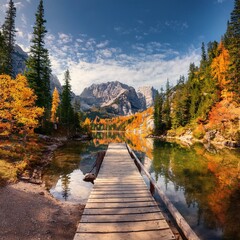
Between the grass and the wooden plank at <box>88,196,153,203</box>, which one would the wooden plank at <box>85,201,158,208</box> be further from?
the grass

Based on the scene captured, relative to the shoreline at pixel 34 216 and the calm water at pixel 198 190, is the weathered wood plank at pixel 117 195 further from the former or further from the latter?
the calm water at pixel 198 190

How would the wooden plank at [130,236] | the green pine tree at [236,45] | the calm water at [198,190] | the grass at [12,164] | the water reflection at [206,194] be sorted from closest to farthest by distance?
1. the wooden plank at [130,236]
2. the water reflection at [206,194]
3. the calm water at [198,190]
4. the grass at [12,164]
5. the green pine tree at [236,45]

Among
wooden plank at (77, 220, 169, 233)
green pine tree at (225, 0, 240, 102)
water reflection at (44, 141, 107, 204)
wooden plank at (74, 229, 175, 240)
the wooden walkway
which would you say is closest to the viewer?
wooden plank at (74, 229, 175, 240)

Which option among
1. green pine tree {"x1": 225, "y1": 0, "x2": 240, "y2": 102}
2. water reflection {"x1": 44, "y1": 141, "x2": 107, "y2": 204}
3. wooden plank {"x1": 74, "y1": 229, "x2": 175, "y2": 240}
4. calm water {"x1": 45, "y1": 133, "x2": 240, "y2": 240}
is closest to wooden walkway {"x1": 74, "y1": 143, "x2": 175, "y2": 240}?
wooden plank {"x1": 74, "y1": 229, "x2": 175, "y2": 240}

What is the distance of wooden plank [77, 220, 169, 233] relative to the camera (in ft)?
19.6

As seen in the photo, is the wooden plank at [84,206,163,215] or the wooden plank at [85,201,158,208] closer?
the wooden plank at [84,206,163,215]

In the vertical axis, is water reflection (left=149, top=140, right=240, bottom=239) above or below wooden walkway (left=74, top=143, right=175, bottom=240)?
below

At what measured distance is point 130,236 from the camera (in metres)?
5.69

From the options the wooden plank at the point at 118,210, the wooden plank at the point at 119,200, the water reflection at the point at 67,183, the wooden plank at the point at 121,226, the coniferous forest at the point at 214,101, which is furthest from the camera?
the coniferous forest at the point at 214,101

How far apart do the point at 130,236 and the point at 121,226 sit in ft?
1.91

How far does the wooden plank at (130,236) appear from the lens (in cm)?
555

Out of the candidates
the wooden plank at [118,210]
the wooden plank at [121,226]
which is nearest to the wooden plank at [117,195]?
the wooden plank at [118,210]

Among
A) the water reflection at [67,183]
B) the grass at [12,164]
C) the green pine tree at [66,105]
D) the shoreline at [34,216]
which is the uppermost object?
the green pine tree at [66,105]

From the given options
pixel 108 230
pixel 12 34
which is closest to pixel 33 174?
pixel 108 230
